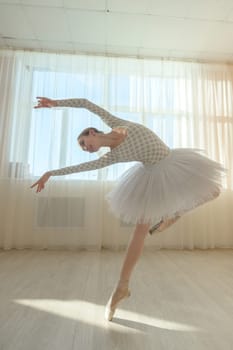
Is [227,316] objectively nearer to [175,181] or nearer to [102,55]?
[175,181]

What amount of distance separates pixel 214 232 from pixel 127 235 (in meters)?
1.10

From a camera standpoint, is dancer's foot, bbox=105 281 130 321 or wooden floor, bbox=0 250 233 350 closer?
wooden floor, bbox=0 250 233 350

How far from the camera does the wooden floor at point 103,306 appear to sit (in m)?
0.96

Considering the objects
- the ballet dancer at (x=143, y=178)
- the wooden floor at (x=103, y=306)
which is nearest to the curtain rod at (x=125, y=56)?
the ballet dancer at (x=143, y=178)

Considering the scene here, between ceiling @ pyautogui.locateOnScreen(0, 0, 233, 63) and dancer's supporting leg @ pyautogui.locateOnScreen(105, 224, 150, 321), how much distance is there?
2.29 m

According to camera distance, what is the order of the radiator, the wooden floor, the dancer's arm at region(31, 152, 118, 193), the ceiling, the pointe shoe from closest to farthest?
the wooden floor → the pointe shoe → the dancer's arm at region(31, 152, 118, 193) → the ceiling → the radiator

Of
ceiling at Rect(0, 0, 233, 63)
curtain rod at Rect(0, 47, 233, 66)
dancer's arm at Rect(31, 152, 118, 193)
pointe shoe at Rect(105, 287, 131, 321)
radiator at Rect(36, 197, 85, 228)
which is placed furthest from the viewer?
curtain rod at Rect(0, 47, 233, 66)

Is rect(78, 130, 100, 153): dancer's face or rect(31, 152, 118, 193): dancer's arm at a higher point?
rect(78, 130, 100, 153): dancer's face

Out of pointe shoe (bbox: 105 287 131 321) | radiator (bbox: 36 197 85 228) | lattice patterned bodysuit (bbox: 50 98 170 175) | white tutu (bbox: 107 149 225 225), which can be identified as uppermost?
lattice patterned bodysuit (bbox: 50 98 170 175)

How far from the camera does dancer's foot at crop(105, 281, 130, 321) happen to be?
1.13m

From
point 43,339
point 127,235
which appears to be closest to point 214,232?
point 127,235

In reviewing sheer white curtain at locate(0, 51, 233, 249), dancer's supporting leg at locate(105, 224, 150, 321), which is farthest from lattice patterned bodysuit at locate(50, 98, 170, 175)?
sheer white curtain at locate(0, 51, 233, 249)

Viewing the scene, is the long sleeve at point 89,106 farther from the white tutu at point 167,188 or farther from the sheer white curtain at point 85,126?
the sheer white curtain at point 85,126

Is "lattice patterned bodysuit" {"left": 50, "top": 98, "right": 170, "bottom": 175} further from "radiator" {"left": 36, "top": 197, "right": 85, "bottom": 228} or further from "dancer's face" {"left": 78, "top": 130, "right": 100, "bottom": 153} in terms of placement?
"radiator" {"left": 36, "top": 197, "right": 85, "bottom": 228}
